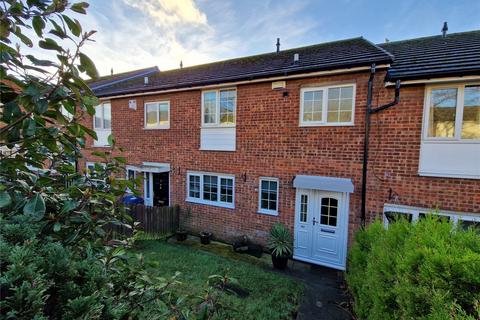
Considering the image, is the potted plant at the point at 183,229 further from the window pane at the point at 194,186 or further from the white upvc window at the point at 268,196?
the white upvc window at the point at 268,196

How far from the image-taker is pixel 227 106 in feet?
27.5

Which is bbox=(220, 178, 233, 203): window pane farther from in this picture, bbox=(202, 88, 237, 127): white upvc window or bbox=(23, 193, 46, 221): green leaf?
bbox=(23, 193, 46, 221): green leaf

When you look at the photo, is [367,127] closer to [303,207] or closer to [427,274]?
[303,207]

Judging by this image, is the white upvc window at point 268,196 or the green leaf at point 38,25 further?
the white upvc window at point 268,196

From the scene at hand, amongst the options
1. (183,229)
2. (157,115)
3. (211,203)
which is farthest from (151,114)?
(183,229)

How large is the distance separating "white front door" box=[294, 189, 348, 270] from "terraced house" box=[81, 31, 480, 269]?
3 centimetres

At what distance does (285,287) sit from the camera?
560 cm

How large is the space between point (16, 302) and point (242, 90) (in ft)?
25.8

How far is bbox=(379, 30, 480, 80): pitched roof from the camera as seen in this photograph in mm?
5379

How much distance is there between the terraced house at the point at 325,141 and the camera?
5.60 metres

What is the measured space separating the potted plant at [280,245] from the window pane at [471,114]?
5346 mm

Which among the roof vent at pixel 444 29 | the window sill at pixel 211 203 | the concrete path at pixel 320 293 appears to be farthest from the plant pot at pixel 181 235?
the roof vent at pixel 444 29

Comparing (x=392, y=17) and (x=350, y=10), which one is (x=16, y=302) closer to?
(x=350, y=10)

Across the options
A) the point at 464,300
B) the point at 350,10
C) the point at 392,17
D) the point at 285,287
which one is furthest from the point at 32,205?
the point at 392,17
